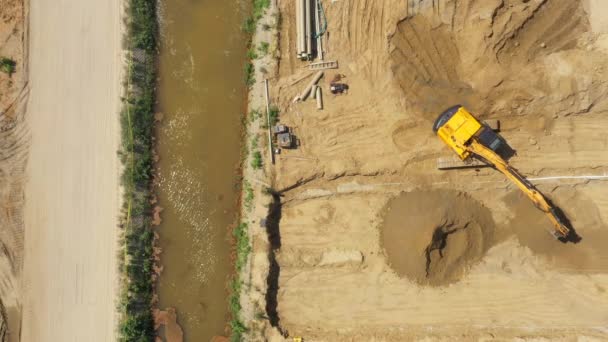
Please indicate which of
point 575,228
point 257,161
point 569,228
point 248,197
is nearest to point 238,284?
point 248,197

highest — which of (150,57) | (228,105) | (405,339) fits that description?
(150,57)

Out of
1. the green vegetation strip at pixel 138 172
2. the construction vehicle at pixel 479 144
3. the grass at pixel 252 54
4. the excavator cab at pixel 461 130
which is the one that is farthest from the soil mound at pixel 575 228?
the green vegetation strip at pixel 138 172

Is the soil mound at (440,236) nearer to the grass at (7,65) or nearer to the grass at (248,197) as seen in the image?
the grass at (248,197)

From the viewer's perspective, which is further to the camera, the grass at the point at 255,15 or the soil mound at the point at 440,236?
the grass at the point at 255,15

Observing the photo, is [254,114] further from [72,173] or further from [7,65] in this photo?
[7,65]

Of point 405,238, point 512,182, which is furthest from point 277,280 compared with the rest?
point 512,182

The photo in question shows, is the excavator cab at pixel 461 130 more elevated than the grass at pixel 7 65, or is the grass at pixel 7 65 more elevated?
the grass at pixel 7 65

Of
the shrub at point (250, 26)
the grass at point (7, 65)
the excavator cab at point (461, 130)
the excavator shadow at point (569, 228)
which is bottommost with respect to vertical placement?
the excavator shadow at point (569, 228)

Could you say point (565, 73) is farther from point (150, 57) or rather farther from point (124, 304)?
point (124, 304)
